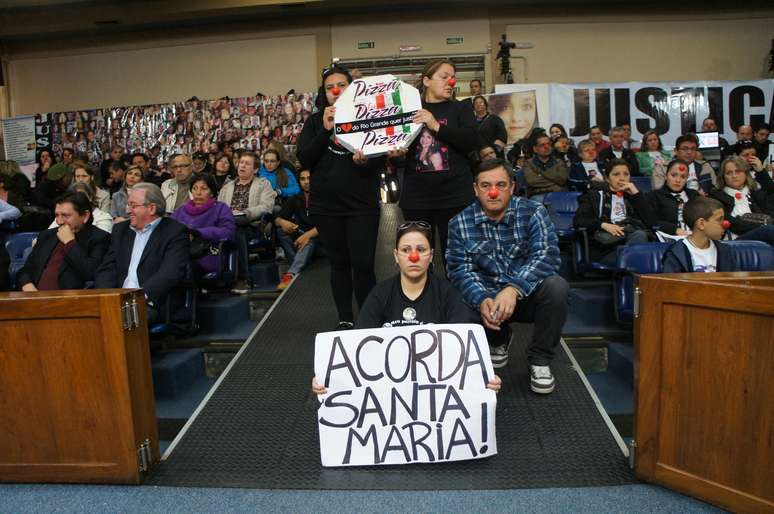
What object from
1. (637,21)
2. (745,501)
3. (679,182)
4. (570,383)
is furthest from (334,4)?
(745,501)

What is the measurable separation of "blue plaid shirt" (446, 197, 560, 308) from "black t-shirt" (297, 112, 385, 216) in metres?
0.42

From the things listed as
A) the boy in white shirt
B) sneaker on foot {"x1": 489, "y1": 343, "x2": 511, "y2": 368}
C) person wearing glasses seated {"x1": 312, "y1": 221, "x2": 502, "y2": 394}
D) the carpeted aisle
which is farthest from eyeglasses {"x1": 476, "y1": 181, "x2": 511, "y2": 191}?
the boy in white shirt

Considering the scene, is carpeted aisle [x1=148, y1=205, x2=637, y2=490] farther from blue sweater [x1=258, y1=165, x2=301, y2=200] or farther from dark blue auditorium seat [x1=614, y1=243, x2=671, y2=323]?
blue sweater [x1=258, y1=165, x2=301, y2=200]

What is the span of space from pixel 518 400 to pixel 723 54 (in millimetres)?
9724

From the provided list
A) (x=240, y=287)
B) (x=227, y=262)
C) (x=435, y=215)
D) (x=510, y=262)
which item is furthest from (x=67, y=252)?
(x=510, y=262)

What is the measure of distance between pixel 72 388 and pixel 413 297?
3.88 ft

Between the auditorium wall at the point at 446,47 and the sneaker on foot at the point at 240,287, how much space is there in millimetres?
6752

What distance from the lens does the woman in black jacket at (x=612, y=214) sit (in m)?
3.87

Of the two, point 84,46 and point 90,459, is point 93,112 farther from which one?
point 90,459

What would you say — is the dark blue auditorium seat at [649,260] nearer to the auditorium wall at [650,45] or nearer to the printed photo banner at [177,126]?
the printed photo banner at [177,126]

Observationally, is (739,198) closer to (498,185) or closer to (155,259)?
(498,185)

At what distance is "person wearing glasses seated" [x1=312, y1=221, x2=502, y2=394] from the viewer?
2340mm

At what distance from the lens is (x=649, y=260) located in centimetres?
320

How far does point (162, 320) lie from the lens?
3.15 meters
